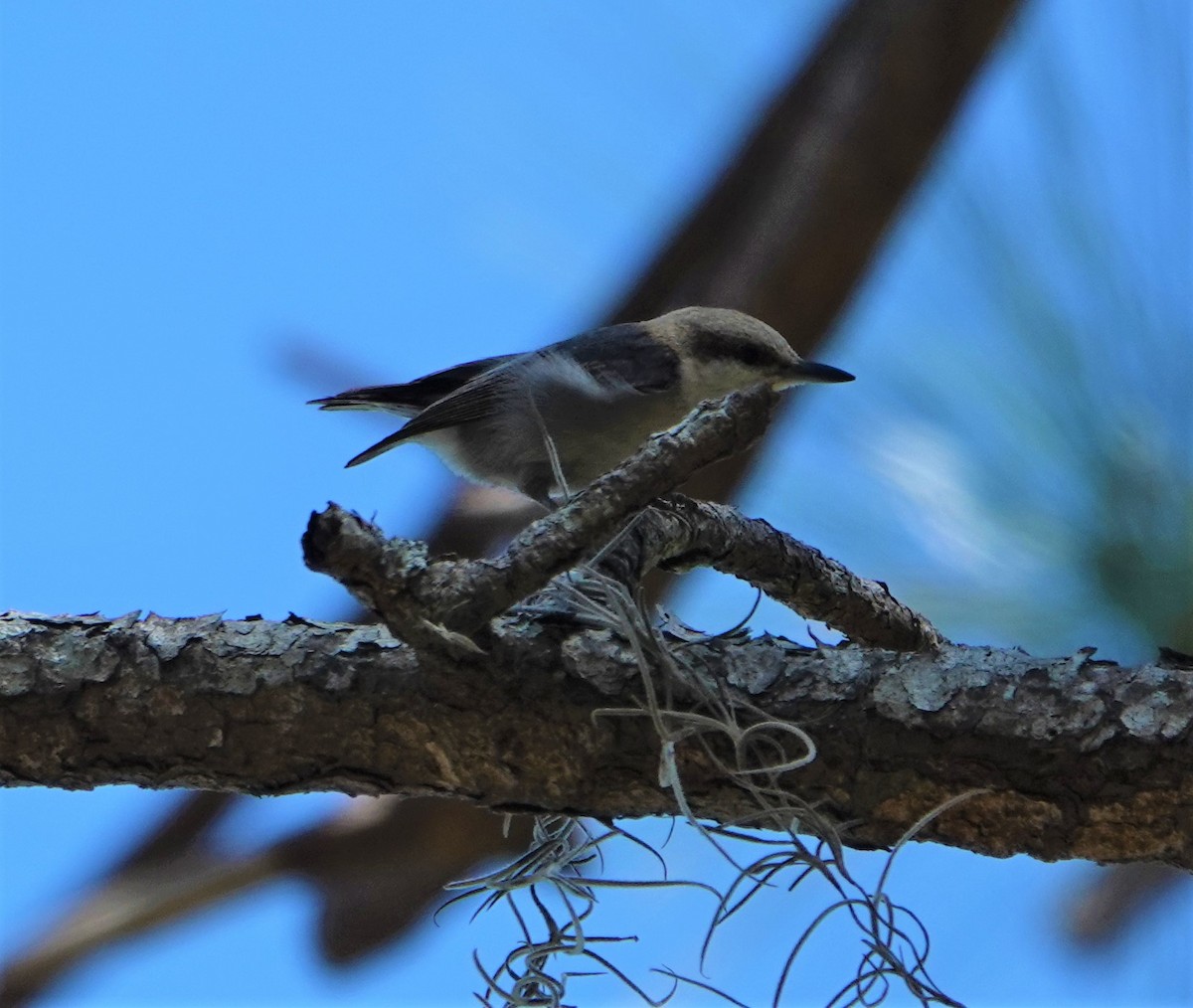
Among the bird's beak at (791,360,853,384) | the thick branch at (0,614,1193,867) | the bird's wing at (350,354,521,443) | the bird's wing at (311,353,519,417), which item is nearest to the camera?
the thick branch at (0,614,1193,867)

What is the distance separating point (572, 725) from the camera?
1211mm

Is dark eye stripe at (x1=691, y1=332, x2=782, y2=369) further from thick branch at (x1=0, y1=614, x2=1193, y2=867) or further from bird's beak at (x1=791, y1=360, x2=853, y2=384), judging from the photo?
A: thick branch at (x1=0, y1=614, x2=1193, y2=867)

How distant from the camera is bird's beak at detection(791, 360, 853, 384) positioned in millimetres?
2008

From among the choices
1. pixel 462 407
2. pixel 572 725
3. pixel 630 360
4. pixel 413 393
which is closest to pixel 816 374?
pixel 630 360

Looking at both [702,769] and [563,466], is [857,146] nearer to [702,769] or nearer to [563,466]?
[563,466]

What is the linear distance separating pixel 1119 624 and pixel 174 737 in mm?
1065

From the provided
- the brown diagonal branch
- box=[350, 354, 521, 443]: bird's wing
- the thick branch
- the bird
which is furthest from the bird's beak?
the thick branch

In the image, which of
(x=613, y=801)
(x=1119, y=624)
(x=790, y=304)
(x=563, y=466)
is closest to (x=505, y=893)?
(x=613, y=801)

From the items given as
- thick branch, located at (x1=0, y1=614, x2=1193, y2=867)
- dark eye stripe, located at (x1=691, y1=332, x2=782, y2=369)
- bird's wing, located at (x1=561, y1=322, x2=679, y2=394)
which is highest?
bird's wing, located at (x1=561, y1=322, x2=679, y2=394)

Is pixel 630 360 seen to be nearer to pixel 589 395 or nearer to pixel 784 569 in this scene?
pixel 589 395

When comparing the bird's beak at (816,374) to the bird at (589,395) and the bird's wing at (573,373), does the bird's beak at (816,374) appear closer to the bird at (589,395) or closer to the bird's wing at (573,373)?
the bird at (589,395)

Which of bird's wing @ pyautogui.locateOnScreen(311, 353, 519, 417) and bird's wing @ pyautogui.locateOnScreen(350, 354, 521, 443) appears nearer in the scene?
bird's wing @ pyautogui.locateOnScreen(350, 354, 521, 443)

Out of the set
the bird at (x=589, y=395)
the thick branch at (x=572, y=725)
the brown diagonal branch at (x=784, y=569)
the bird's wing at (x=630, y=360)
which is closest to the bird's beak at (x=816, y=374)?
the bird at (x=589, y=395)

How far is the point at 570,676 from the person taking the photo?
122 cm
